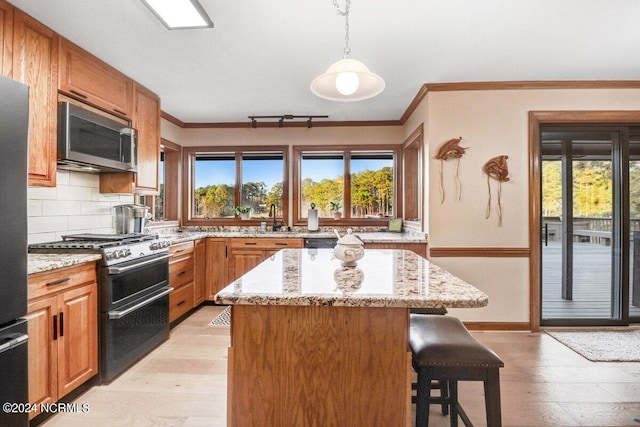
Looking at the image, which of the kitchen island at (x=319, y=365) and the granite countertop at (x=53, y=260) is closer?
the kitchen island at (x=319, y=365)

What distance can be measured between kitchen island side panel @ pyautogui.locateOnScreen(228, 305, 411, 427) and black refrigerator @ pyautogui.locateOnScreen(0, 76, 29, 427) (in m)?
1.04

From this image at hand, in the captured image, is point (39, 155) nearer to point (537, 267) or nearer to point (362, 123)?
point (362, 123)

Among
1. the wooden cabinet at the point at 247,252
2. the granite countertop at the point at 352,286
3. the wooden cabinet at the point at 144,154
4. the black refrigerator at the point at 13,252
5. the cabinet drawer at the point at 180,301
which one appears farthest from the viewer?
the wooden cabinet at the point at 247,252

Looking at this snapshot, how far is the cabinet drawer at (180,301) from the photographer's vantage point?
3354 millimetres

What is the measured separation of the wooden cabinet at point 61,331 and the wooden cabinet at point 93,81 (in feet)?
4.46

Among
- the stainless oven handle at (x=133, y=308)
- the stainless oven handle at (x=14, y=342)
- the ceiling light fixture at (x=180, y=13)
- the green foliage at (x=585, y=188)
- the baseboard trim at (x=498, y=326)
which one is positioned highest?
the ceiling light fixture at (x=180, y=13)

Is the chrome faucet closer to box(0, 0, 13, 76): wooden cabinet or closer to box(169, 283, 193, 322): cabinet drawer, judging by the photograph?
box(169, 283, 193, 322): cabinet drawer

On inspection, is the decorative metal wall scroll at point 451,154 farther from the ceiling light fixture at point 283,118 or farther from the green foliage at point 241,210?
the green foliage at point 241,210

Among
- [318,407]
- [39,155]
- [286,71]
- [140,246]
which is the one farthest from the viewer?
[286,71]

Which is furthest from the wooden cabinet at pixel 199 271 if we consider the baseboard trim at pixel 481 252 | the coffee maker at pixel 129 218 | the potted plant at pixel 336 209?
the baseboard trim at pixel 481 252

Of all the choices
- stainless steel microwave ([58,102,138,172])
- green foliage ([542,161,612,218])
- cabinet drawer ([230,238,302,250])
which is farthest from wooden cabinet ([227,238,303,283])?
green foliage ([542,161,612,218])

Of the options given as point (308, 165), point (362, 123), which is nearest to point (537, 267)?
point (362, 123)

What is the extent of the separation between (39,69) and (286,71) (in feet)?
5.87

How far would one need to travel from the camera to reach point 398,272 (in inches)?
66.4
